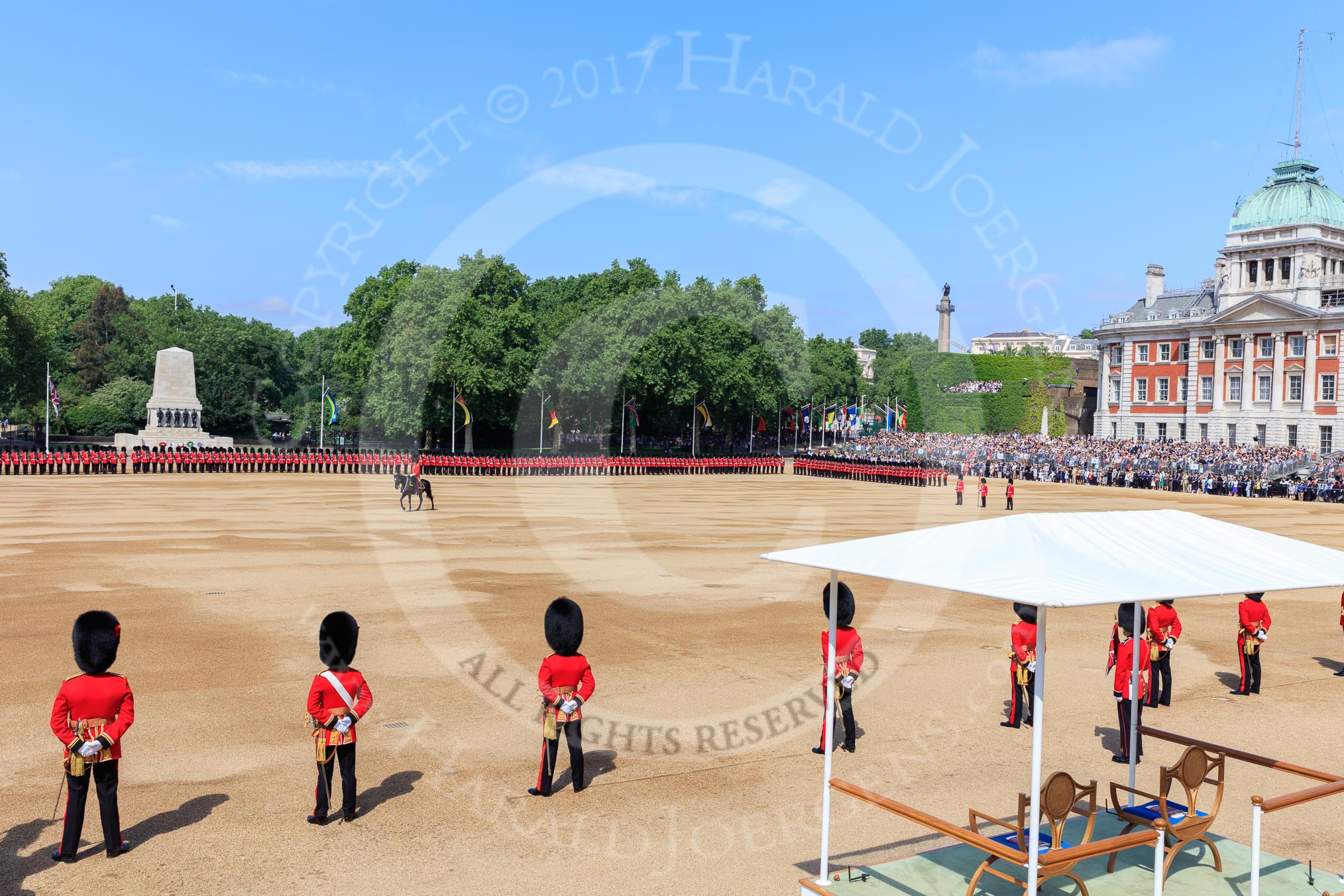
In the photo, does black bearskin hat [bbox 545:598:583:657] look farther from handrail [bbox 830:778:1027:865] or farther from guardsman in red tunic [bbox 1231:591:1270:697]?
guardsman in red tunic [bbox 1231:591:1270:697]

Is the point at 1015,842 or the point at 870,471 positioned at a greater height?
the point at 870,471

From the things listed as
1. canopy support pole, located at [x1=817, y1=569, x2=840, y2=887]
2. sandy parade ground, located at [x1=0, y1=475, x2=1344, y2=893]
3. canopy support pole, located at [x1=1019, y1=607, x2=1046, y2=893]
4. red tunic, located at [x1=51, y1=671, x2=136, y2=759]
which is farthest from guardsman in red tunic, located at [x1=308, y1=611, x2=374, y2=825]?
canopy support pole, located at [x1=1019, y1=607, x2=1046, y2=893]

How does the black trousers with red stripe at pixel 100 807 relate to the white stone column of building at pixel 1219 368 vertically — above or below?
below

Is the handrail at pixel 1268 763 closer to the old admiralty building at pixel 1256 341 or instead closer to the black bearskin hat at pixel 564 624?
the black bearskin hat at pixel 564 624

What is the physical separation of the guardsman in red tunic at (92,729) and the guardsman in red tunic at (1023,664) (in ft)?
26.4

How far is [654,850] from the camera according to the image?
7.93m

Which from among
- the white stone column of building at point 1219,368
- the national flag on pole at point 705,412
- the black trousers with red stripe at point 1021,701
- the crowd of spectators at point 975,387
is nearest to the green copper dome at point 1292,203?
the white stone column of building at point 1219,368

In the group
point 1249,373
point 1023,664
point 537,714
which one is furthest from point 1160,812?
point 1249,373

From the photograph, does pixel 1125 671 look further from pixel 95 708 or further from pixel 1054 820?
pixel 95 708

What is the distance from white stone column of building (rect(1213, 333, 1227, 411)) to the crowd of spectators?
24.2m

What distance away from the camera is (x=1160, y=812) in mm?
7203

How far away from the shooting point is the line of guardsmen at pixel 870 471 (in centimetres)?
5741

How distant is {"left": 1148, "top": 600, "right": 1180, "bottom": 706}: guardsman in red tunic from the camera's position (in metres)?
11.8

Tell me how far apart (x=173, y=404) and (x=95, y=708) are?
6152 cm
